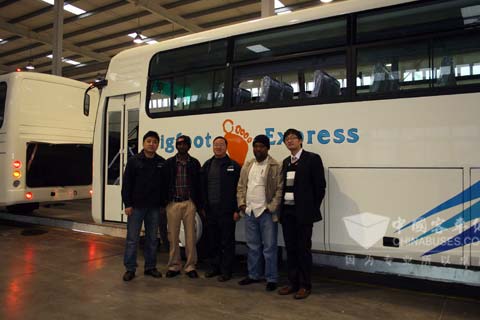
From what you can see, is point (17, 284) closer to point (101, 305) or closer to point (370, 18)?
point (101, 305)

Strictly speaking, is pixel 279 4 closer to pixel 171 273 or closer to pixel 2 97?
pixel 2 97

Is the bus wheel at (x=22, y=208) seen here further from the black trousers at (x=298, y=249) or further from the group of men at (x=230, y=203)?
the black trousers at (x=298, y=249)

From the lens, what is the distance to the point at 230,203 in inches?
186

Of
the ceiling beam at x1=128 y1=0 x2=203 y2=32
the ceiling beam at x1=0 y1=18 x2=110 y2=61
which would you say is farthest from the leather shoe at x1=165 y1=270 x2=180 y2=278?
the ceiling beam at x1=0 y1=18 x2=110 y2=61

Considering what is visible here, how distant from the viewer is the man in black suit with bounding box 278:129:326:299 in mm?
4098

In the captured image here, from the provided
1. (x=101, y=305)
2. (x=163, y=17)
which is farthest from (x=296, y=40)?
(x=163, y=17)

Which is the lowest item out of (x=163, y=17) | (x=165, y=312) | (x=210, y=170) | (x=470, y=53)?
(x=165, y=312)

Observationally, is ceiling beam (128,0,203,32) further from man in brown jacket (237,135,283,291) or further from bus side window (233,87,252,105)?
man in brown jacket (237,135,283,291)

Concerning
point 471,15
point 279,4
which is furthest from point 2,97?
point 471,15

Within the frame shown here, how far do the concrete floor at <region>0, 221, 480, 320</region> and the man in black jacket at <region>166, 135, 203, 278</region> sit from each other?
0.53m

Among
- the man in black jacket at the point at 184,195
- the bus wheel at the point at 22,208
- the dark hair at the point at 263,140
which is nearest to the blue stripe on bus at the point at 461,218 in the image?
the dark hair at the point at 263,140

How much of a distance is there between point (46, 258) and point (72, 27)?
42.9 ft

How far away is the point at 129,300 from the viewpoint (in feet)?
13.9

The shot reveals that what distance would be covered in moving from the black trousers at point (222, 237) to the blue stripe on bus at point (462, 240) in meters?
2.20
